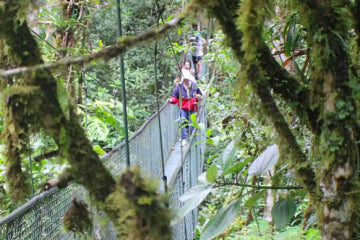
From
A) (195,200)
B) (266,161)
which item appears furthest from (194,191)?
(266,161)

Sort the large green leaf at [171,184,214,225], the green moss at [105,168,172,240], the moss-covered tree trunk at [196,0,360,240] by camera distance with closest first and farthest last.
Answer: the green moss at [105,168,172,240] → the moss-covered tree trunk at [196,0,360,240] → the large green leaf at [171,184,214,225]

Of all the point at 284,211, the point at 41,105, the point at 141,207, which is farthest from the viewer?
the point at 284,211

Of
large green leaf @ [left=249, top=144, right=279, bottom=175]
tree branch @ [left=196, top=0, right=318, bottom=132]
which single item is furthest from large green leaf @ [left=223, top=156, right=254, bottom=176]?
tree branch @ [left=196, top=0, right=318, bottom=132]

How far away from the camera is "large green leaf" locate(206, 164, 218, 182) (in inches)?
30.0

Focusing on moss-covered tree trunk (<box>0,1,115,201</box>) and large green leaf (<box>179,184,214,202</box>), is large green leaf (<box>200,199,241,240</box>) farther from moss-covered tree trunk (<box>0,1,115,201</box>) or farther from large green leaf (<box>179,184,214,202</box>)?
moss-covered tree trunk (<box>0,1,115,201</box>)

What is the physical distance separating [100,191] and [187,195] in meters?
0.29

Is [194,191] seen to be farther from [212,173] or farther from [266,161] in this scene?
[266,161]

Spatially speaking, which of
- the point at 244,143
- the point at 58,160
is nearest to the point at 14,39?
the point at 58,160

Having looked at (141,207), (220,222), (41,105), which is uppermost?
(41,105)

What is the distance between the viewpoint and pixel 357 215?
0.56m

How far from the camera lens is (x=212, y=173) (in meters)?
0.77

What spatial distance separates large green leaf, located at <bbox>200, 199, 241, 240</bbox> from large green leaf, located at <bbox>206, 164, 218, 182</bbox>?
A: 7cm

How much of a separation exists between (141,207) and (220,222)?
0.36 meters

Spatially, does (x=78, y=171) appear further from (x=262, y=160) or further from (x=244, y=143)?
(x=244, y=143)
